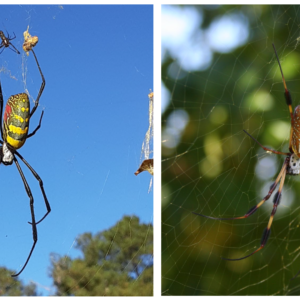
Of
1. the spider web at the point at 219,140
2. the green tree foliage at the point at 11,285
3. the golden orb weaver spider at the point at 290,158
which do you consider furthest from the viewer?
the spider web at the point at 219,140

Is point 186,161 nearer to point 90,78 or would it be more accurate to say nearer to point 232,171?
point 232,171

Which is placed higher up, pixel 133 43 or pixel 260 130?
pixel 133 43

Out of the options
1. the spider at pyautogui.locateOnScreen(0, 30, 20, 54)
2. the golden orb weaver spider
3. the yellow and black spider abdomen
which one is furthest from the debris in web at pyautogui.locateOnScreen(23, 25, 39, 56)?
the golden orb weaver spider

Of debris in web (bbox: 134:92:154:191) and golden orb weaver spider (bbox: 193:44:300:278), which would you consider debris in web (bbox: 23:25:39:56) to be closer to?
debris in web (bbox: 134:92:154:191)

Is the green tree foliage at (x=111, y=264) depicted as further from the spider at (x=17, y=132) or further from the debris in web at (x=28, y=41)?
the debris in web at (x=28, y=41)

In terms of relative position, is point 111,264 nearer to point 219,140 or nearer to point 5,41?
point 219,140

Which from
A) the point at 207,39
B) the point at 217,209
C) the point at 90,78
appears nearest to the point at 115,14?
the point at 90,78

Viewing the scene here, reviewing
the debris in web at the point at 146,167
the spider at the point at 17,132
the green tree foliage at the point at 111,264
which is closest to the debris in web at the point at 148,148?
the debris in web at the point at 146,167
